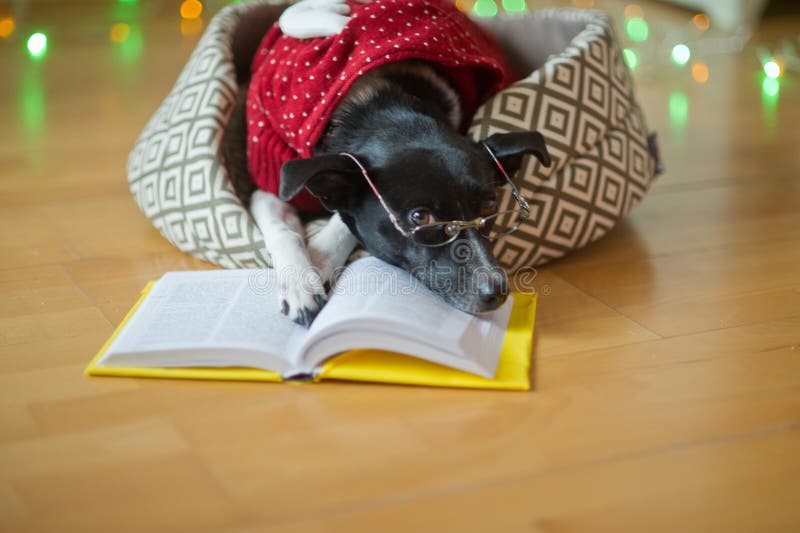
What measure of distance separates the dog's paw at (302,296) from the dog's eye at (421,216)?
0.20 meters

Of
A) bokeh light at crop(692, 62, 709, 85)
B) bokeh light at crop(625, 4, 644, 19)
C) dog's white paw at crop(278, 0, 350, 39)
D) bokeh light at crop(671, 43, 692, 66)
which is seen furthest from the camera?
bokeh light at crop(625, 4, 644, 19)

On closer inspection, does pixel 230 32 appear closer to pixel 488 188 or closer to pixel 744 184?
pixel 488 188

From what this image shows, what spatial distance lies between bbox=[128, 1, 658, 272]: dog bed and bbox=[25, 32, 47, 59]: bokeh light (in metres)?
2.08

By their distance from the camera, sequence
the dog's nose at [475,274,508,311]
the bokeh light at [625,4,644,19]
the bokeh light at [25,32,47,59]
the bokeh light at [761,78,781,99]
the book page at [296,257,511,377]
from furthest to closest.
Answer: the bokeh light at [625,4,644,19], the bokeh light at [25,32,47,59], the bokeh light at [761,78,781,99], the dog's nose at [475,274,508,311], the book page at [296,257,511,377]

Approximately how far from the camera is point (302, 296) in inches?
66.7

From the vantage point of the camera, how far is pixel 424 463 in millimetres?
1347

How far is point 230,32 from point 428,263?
3.53ft

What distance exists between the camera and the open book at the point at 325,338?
5.04 ft

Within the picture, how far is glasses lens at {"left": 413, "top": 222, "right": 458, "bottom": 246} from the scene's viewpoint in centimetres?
169

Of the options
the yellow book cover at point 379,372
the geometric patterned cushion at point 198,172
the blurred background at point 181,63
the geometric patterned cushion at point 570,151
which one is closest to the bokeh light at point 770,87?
the blurred background at point 181,63

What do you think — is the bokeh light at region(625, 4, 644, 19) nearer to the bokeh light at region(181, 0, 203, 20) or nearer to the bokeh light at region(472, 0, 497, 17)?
the bokeh light at region(472, 0, 497, 17)

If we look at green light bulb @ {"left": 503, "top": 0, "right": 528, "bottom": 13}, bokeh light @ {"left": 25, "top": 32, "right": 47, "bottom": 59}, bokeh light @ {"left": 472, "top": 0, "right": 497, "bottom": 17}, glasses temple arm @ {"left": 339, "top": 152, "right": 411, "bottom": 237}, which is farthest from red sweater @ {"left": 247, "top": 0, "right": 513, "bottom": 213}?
green light bulb @ {"left": 503, "top": 0, "right": 528, "bottom": 13}

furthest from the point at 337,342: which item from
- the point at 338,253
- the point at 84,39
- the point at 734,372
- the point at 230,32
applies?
the point at 84,39

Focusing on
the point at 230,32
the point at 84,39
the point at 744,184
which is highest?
the point at 230,32
